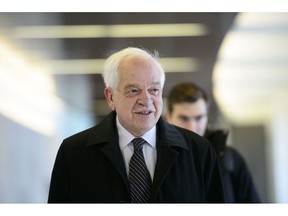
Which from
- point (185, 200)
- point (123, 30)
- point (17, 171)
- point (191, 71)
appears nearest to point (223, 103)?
point (191, 71)

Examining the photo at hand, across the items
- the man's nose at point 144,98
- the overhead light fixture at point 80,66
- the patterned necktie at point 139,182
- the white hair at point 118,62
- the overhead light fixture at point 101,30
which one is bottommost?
the patterned necktie at point 139,182

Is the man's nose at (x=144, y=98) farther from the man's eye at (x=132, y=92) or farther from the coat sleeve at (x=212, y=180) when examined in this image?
the coat sleeve at (x=212, y=180)

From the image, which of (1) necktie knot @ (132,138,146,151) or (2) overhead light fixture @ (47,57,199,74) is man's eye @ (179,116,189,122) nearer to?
(2) overhead light fixture @ (47,57,199,74)

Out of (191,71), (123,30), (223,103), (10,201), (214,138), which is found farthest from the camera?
(223,103)

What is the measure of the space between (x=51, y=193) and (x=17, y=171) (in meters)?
0.42

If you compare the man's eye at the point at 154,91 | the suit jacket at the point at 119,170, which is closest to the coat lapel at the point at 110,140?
the suit jacket at the point at 119,170

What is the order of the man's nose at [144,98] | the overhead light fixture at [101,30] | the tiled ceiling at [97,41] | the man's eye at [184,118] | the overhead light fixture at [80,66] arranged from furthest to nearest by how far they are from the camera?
the overhead light fixture at [80,66] < the overhead light fixture at [101,30] < the man's eye at [184,118] < the tiled ceiling at [97,41] < the man's nose at [144,98]

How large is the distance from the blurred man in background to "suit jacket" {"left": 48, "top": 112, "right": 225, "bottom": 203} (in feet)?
1.44

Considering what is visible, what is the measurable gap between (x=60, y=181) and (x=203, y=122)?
0.65 meters

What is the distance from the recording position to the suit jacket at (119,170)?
1114 millimetres

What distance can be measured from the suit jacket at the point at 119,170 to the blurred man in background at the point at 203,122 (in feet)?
1.44

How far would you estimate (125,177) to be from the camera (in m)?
1.10

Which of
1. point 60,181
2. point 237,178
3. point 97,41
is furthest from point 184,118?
point 97,41

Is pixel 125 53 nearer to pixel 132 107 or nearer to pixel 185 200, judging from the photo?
pixel 132 107
